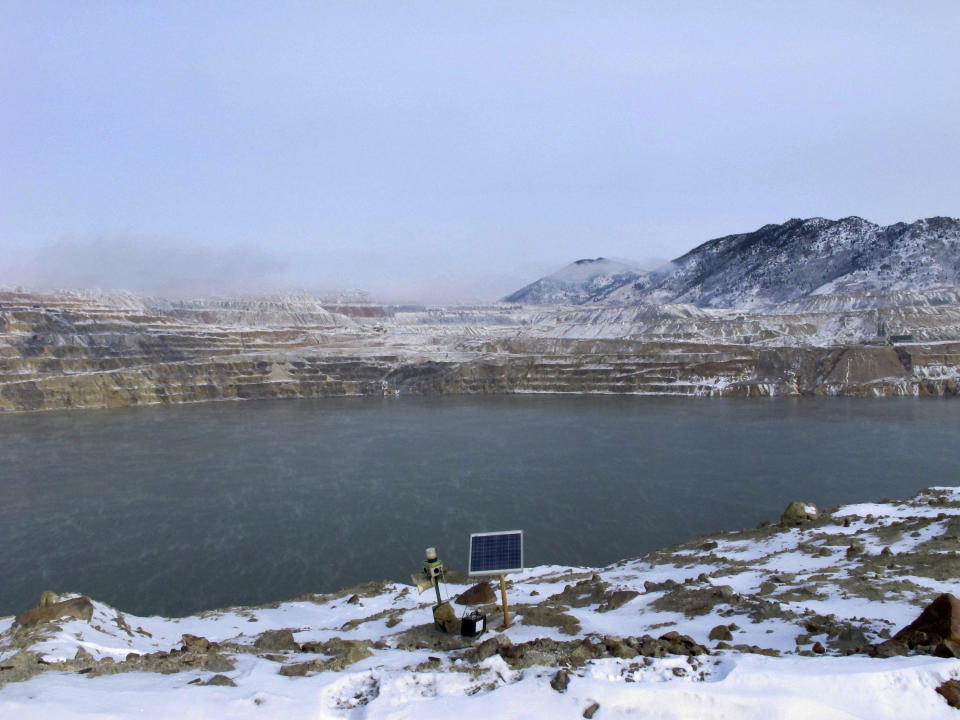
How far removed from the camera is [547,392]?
73.2m

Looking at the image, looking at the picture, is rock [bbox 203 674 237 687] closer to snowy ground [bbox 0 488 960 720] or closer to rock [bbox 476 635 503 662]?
snowy ground [bbox 0 488 960 720]

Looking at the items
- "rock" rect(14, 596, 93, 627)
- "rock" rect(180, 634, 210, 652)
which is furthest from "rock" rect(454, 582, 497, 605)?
"rock" rect(14, 596, 93, 627)

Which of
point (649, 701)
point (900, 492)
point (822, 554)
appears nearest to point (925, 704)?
point (649, 701)

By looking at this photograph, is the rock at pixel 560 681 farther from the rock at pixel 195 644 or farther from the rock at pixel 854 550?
the rock at pixel 854 550

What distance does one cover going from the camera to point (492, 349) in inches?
3484

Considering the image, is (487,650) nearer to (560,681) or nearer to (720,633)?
(560,681)

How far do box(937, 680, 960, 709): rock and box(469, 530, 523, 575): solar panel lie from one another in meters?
5.80

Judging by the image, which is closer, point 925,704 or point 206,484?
point 925,704

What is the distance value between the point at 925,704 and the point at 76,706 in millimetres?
8348

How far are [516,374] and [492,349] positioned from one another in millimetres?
12166

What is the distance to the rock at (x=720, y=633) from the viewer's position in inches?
341

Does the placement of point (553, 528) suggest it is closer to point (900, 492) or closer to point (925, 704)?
point (900, 492)

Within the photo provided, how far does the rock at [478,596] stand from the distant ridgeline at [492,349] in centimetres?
5827

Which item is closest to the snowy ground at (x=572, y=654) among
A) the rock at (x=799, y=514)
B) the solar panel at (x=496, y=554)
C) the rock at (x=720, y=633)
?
the rock at (x=720, y=633)
